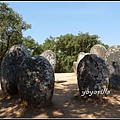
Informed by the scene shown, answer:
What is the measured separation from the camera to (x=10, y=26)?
1176 inches

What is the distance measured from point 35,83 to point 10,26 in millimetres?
24606

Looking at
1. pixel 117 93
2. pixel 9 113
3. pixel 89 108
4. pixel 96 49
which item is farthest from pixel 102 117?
pixel 96 49

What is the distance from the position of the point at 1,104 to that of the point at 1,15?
24.2m

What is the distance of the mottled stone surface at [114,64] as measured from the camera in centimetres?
1080

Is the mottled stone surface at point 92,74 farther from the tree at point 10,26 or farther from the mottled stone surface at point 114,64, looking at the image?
the tree at point 10,26

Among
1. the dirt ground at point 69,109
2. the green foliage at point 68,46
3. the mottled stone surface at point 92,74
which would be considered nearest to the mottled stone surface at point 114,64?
the dirt ground at point 69,109

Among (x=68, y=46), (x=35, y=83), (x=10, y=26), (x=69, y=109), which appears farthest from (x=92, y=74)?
(x=68, y=46)

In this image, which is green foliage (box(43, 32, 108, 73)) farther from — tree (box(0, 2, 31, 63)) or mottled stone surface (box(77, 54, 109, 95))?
mottled stone surface (box(77, 54, 109, 95))

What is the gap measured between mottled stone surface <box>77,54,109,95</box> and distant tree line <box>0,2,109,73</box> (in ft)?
71.3

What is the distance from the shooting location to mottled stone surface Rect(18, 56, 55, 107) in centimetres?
675

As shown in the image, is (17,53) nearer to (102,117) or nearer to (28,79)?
(28,79)

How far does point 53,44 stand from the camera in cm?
3772

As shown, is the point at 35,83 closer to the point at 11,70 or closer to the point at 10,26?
the point at 11,70

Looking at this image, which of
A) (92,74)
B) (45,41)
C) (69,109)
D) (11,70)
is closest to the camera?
(69,109)
